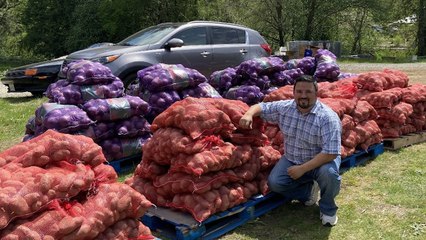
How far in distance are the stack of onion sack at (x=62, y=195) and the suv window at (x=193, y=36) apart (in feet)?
21.6

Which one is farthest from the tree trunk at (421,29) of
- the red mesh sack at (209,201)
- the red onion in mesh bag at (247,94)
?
the red mesh sack at (209,201)

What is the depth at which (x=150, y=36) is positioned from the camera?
9.61 metres

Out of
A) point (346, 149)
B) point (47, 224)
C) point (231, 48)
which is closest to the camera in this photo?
point (47, 224)

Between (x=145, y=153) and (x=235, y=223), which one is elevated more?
(x=145, y=153)

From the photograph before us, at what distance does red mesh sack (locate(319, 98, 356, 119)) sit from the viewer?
219 inches

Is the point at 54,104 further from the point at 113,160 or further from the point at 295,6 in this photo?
the point at 295,6

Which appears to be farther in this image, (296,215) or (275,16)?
(275,16)

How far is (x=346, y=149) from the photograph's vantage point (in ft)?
18.3

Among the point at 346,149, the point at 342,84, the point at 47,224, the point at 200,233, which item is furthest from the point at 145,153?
the point at 342,84

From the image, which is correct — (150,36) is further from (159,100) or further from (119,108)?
(119,108)

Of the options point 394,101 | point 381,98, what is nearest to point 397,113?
point 394,101

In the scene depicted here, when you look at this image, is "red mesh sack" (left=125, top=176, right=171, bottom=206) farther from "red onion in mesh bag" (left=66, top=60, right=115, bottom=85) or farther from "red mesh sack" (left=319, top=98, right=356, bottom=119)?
"red mesh sack" (left=319, top=98, right=356, bottom=119)

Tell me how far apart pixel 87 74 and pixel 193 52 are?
4.07 m

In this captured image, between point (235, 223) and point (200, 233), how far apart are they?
44cm
